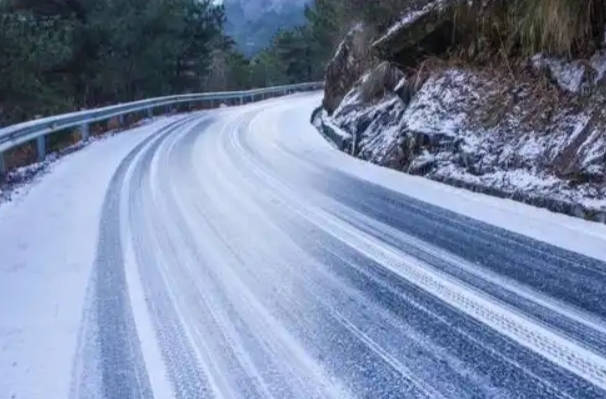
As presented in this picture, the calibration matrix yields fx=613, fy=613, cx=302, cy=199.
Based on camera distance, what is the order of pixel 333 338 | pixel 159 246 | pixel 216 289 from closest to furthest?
1. pixel 333 338
2. pixel 216 289
3. pixel 159 246

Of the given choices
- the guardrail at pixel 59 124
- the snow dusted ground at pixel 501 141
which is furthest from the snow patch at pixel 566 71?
the guardrail at pixel 59 124

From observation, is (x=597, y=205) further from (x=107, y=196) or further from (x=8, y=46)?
(x=8, y=46)

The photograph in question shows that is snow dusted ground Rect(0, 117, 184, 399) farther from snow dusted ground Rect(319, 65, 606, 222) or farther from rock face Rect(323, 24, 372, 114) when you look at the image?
rock face Rect(323, 24, 372, 114)

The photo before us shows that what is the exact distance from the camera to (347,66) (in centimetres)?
1609

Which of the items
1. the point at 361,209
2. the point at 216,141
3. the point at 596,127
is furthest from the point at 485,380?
the point at 216,141

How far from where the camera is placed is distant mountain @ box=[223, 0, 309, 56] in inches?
5482

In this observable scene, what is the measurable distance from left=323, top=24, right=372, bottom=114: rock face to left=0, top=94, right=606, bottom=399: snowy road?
26.7 feet

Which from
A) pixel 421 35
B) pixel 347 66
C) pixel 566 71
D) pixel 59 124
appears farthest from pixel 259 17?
pixel 566 71

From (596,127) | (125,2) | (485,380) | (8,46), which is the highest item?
(125,2)

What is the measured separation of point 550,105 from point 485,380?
514 cm

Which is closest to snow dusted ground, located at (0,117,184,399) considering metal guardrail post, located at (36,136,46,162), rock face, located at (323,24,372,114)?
metal guardrail post, located at (36,136,46,162)

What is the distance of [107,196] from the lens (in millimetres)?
7609

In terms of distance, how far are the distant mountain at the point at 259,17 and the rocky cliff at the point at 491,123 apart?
126 m

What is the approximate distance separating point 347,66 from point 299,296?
12.7 metres
